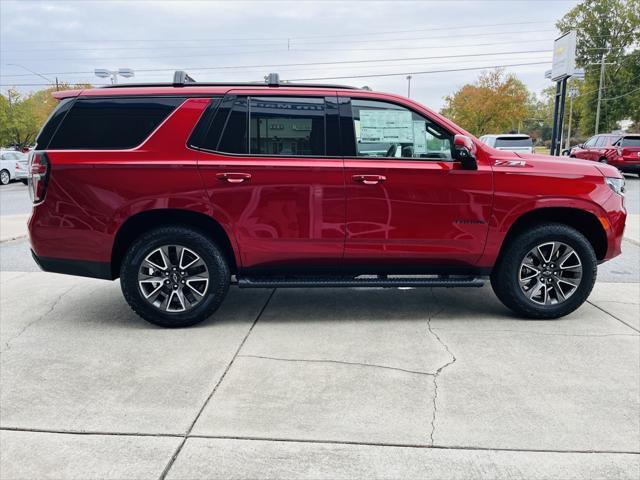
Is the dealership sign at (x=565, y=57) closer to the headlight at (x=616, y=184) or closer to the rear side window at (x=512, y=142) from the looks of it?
the rear side window at (x=512, y=142)

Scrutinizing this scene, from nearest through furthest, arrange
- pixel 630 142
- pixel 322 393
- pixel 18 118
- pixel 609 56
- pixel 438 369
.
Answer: pixel 322 393
pixel 438 369
pixel 630 142
pixel 609 56
pixel 18 118

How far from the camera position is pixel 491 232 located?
4.54m

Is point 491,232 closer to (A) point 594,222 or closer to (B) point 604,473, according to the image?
(A) point 594,222

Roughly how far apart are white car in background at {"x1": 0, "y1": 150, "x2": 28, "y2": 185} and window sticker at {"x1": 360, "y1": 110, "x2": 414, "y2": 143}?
77.2ft

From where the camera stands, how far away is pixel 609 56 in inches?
2169

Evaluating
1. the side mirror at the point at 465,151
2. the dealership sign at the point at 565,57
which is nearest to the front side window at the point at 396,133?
the side mirror at the point at 465,151

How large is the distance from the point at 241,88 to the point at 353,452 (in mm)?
3149

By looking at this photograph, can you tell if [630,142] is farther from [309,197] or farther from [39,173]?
[39,173]

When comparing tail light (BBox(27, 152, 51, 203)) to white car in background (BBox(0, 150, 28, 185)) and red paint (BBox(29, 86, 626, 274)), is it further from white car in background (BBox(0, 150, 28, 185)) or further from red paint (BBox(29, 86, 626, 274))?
white car in background (BBox(0, 150, 28, 185))

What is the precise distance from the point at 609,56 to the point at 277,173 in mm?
61899

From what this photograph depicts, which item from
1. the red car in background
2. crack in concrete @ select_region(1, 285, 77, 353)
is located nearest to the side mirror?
crack in concrete @ select_region(1, 285, 77, 353)

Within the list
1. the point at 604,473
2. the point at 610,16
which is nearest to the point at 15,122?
the point at 610,16

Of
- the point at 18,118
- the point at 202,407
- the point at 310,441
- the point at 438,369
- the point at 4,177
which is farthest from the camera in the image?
the point at 18,118

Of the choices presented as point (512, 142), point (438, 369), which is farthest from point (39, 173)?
point (512, 142)
